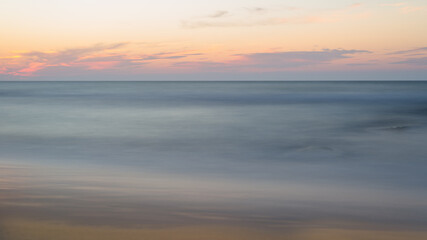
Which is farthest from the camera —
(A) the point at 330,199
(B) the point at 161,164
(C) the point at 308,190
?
(B) the point at 161,164

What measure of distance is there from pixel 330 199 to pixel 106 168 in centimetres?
461

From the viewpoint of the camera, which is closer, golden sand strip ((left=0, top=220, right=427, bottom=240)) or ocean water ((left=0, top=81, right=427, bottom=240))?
golden sand strip ((left=0, top=220, right=427, bottom=240))

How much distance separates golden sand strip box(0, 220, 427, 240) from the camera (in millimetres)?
A: 4289

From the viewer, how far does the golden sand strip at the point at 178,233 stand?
429cm

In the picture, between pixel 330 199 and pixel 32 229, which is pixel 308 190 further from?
pixel 32 229

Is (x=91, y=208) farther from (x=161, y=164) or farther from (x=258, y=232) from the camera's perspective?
(x=161, y=164)

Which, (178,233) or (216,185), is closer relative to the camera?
(178,233)

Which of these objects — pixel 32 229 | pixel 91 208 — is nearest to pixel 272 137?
pixel 91 208

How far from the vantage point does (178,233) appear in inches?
174

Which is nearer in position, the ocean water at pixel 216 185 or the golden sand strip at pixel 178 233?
the golden sand strip at pixel 178 233

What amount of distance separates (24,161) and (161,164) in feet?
10.1

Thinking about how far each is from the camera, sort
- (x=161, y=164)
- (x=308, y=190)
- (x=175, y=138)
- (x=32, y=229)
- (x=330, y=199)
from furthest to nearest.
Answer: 1. (x=175, y=138)
2. (x=161, y=164)
3. (x=308, y=190)
4. (x=330, y=199)
5. (x=32, y=229)

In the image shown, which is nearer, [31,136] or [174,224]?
[174,224]

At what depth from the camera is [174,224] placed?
4703 mm
